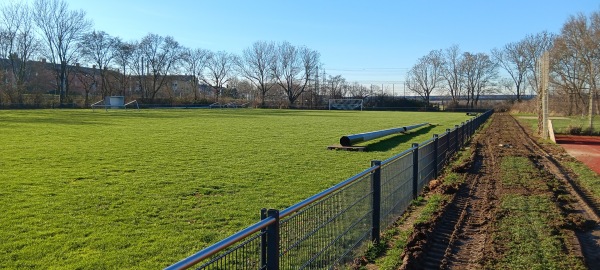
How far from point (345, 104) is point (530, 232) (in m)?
84.4

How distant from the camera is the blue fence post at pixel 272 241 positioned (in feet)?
9.78

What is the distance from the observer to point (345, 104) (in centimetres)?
9000

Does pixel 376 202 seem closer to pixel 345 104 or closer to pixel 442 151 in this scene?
pixel 442 151

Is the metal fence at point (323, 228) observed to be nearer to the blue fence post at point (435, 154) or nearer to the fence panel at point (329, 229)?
the fence panel at point (329, 229)

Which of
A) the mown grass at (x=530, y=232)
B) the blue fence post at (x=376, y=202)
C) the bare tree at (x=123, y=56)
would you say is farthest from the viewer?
the bare tree at (x=123, y=56)

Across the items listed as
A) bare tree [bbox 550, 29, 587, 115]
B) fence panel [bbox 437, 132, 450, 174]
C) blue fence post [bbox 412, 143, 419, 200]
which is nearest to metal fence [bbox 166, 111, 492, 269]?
blue fence post [bbox 412, 143, 419, 200]

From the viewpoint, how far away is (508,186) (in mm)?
Result: 9586

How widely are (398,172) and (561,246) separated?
223cm

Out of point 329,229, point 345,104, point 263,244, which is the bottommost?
point 329,229

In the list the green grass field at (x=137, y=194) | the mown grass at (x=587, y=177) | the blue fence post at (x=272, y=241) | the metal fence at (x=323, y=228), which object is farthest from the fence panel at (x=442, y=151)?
the blue fence post at (x=272, y=241)

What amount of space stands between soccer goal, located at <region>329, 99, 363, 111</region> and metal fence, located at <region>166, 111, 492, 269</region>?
82.0m

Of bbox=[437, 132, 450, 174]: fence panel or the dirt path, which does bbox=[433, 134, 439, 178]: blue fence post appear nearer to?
bbox=[437, 132, 450, 174]: fence panel

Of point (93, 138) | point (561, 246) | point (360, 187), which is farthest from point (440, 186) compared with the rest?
point (93, 138)

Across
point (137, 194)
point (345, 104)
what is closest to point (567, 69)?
point (137, 194)
